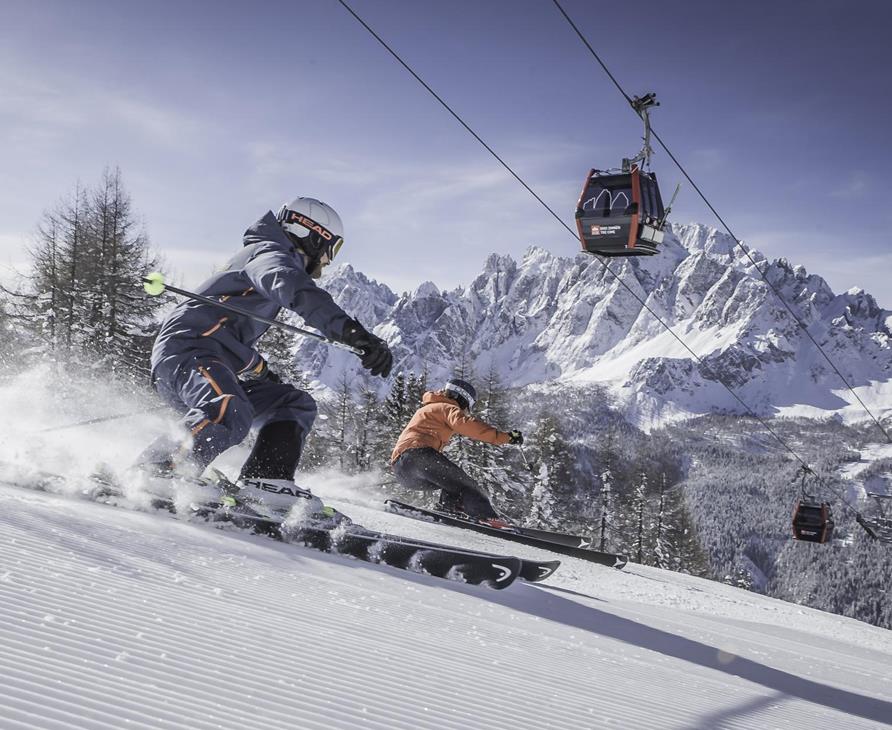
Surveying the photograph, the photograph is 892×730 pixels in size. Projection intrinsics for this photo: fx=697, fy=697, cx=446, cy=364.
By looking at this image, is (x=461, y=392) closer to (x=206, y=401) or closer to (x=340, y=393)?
(x=206, y=401)

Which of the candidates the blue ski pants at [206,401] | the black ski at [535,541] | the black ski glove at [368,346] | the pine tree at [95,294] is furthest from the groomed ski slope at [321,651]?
the pine tree at [95,294]

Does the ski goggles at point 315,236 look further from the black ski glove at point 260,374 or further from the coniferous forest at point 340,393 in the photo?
the coniferous forest at point 340,393

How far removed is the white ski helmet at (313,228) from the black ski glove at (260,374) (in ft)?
2.63

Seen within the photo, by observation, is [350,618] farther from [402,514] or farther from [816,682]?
[402,514]

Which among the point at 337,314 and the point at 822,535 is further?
the point at 822,535

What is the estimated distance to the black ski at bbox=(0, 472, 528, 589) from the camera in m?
4.36

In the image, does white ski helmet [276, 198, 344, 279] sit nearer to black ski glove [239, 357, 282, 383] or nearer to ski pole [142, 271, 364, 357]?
ski pole [142, 271, 364, 357]

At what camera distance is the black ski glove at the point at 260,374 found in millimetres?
5121

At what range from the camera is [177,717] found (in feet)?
4.75

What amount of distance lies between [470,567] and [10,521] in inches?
100

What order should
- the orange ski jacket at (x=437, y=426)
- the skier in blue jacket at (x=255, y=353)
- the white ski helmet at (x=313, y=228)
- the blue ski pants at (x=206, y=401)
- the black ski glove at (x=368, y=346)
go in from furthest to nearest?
the orange ski jacket at (x=437, y=426)
the white ski helmet at (x=313, y=228)
the blue ski pants at (x=206, y=401)
the skier in blue jacket at (x=255, y=353)
the black ski glove at (x=368, y=346)

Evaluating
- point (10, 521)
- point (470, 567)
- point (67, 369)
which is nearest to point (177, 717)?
point (10, 521)

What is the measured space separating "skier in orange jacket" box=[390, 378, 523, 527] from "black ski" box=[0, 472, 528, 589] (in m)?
4.22

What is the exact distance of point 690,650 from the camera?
386 cm
